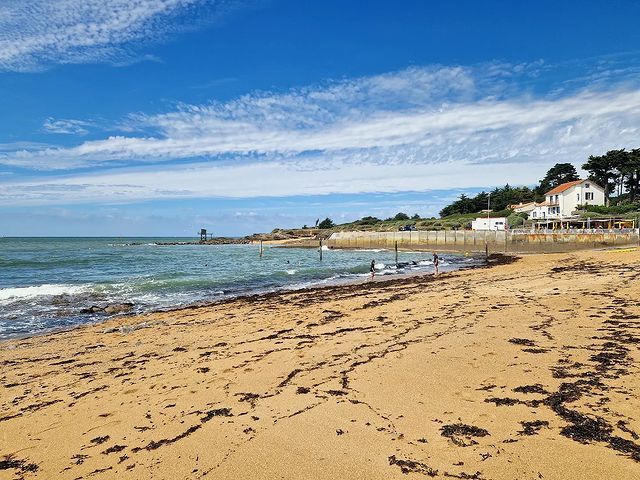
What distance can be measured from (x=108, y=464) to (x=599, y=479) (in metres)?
4.30

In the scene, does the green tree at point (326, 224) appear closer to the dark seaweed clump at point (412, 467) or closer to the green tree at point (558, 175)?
the green tree at point (558, 175)

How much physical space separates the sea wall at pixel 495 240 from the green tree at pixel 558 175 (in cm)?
5133

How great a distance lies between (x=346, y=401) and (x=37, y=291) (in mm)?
19209

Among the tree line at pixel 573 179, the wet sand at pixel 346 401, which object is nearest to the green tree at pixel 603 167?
the tree line at pixel 573 179

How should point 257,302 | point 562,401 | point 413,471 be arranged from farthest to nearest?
point 257,302
point 562,401
point 413,471

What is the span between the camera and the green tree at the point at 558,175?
87.1 meters

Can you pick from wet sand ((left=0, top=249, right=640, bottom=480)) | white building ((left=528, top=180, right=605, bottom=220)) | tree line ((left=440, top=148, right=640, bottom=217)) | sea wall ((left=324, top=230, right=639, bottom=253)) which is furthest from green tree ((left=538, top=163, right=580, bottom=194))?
wet sand ((left=0, top=249, right=640, bottom=480))

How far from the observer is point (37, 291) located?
1864cm

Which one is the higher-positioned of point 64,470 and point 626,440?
point 626,440

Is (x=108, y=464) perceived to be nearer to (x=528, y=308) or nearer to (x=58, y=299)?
(x=528, y=308)

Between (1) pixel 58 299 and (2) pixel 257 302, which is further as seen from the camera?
(1) pixel 58 299

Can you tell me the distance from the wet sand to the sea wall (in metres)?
32.9

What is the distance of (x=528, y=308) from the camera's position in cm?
962

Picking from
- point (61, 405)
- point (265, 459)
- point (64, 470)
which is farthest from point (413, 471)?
point (61, 405)
